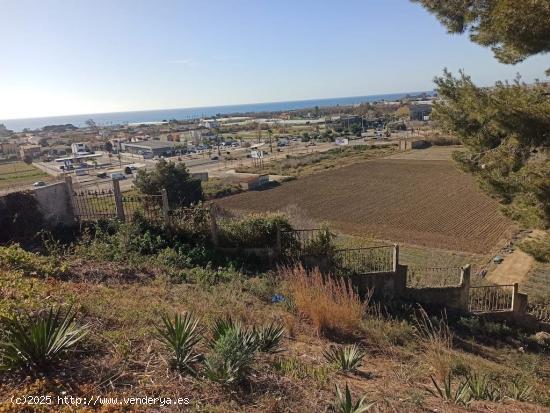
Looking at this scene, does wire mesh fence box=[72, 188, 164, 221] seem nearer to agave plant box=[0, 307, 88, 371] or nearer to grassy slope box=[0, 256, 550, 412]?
grassy slope box=[0, 256, 550, 412]

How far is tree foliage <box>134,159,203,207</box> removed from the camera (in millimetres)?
27391

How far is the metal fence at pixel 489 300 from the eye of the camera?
10695 mm

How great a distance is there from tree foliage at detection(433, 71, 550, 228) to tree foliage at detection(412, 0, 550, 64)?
0.93 m

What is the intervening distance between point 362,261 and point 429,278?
2.57 metres

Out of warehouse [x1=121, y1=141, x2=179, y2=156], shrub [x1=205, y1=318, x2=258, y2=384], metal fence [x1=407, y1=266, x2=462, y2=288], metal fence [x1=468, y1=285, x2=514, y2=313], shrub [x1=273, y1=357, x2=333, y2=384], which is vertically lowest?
warehouse [x1=121, y1=141, x2=179, y2=156]

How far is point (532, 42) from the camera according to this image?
6.41m

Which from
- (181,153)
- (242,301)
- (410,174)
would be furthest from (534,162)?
(181,153)

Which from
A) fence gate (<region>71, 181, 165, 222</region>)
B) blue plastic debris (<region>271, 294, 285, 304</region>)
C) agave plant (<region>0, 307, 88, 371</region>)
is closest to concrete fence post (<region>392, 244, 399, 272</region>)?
blue plastic debris (<region>271, 294, 285, 304</region>)

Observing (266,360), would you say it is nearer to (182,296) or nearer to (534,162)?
(182,296)

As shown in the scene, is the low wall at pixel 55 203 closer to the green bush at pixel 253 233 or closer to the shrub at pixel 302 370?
the green bush at pixel 253 233

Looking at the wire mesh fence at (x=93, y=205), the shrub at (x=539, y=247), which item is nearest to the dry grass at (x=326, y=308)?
the shrub at (x=539, y=247)

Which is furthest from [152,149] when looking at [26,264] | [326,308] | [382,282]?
[326,308]

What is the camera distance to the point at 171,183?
1081 inches

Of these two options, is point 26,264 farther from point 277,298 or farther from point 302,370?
point 302,370
